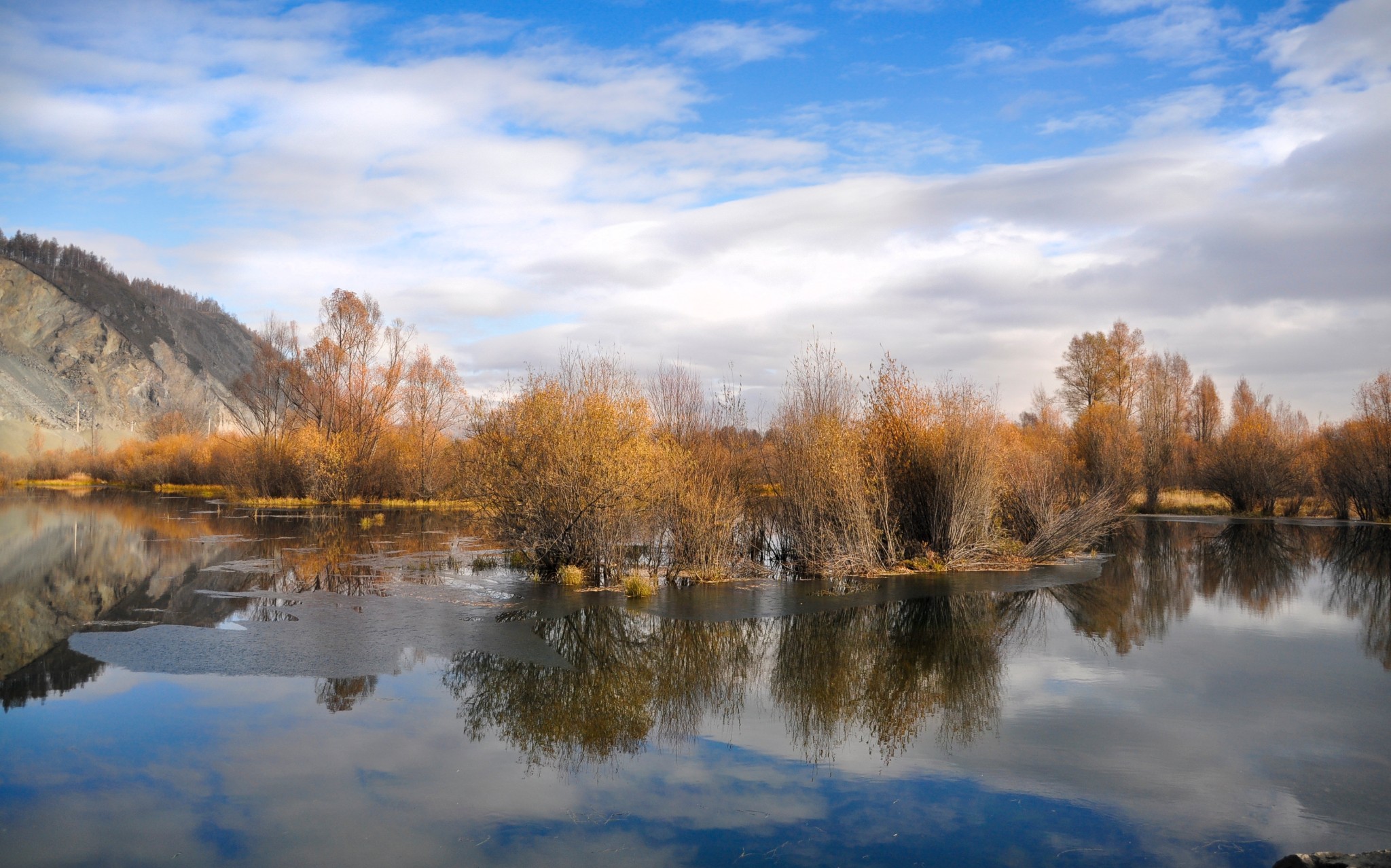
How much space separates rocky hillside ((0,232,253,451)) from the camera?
3538 inches

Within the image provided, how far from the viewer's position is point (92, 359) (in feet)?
319

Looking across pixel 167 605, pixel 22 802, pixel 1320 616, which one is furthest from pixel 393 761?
pixel 1320 616

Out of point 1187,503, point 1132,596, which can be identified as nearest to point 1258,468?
point 1187,503

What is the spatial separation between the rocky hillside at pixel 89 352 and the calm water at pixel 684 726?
269 ft

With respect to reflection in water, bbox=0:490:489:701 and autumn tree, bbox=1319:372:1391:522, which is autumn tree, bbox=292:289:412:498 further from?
autumn tree, bbox=1319:372:1391:522

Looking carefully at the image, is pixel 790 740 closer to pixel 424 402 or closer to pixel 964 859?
pixel 964 859

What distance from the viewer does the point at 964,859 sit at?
5.21 meters

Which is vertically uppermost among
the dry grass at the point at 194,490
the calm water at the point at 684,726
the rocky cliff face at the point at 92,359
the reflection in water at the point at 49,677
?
the rocky cliff face at the point at 92,359

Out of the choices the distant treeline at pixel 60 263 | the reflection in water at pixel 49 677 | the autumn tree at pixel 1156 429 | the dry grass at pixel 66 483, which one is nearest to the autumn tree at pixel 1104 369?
the autumn tree at pixel 1156 429

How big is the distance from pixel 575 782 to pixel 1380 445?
36.7 metres

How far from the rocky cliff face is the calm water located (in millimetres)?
85742

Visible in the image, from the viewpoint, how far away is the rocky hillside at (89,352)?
89875mm

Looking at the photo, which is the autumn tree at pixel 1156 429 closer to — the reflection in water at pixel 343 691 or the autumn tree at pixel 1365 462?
the autumn tree at pixel 1365 462

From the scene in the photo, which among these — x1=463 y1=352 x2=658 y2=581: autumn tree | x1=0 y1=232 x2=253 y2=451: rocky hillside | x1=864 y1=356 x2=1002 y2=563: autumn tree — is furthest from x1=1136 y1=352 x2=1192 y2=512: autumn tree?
x1=0 y1=232 x2=253 y2=451: rocky hillside
